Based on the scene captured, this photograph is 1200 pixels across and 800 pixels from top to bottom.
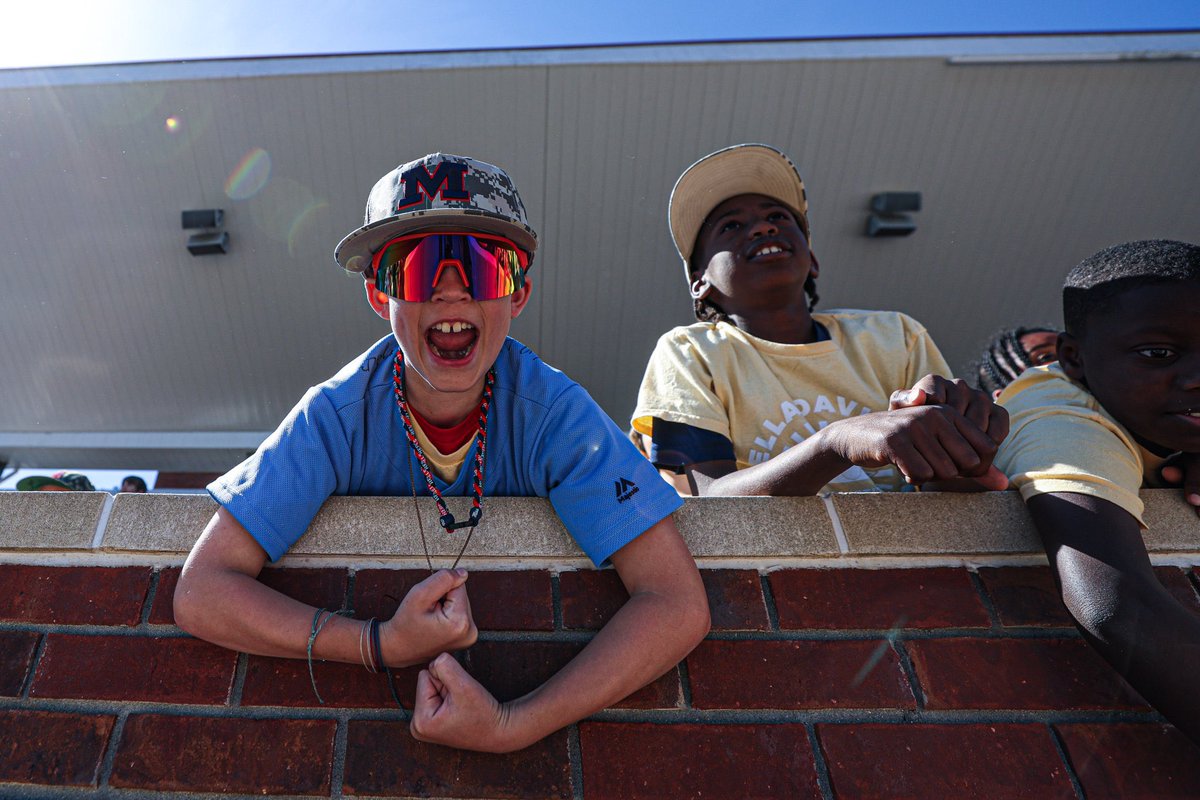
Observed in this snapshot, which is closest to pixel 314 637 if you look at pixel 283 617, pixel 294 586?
pixel 283 617

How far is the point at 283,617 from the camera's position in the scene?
1.08 metres

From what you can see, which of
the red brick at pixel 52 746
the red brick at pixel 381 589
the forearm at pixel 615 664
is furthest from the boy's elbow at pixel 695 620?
the red brick at pixel 52 746

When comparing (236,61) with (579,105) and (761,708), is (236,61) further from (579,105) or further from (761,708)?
(761,708)

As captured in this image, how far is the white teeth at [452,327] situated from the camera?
1336 mm

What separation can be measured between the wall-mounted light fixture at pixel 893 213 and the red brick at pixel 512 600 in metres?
4.48

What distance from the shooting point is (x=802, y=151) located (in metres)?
4.93

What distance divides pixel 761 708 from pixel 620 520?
33cm

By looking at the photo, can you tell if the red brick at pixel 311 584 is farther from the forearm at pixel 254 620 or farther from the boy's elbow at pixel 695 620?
the boy's elbow at pixel 695 620

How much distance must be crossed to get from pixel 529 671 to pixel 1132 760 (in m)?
0.84

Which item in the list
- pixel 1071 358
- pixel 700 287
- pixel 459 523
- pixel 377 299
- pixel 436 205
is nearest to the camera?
pixel 459 523

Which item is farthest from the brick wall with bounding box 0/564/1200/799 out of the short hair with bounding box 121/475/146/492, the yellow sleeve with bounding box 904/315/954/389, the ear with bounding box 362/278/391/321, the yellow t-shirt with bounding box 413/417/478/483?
the short hair with bounding box 121/475/146/492

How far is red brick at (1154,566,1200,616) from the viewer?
122 cm

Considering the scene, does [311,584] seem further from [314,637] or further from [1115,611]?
[1115,611]

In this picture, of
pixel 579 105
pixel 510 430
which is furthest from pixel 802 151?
pixel 510 430
